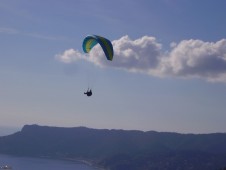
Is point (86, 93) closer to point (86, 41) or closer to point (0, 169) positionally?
point (86, 41)

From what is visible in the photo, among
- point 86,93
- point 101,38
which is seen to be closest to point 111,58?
point 101,38

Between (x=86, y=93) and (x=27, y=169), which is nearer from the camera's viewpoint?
(x=86, y=93)

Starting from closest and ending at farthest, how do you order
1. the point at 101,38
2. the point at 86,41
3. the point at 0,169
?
the point at 101,38 < the point at 86,41 < the point at 0,169

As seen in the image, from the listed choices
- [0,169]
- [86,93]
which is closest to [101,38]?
[86,93]

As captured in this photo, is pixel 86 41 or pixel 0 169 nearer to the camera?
pixel 86 41

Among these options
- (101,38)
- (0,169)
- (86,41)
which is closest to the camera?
(101,38)

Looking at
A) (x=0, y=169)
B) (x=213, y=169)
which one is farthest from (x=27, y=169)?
(x=213, y=169)

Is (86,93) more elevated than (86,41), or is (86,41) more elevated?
(86,41)

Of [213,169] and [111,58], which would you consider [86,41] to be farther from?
[213,169]

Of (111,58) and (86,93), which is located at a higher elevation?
(111,58)
